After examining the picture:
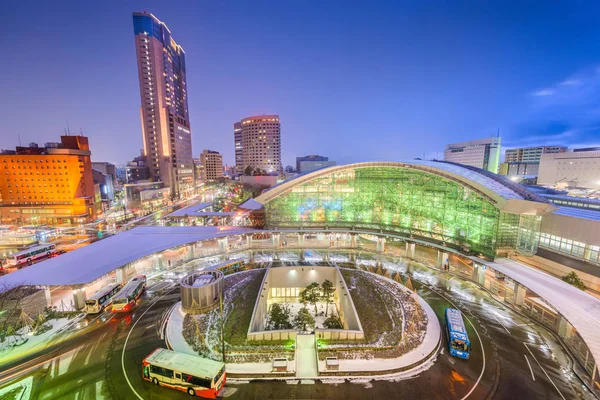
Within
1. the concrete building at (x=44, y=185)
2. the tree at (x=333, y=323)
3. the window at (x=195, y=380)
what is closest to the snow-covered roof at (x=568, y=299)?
the tree at (x=333, y=323)

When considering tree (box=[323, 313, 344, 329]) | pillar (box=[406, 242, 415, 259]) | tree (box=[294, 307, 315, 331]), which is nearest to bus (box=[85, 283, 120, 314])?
tree (box=[294, 307, 315, 331])

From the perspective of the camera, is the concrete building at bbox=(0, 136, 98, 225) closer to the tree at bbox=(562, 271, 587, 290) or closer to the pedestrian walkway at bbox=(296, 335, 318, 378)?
the pedestrian walkway at bbox=(296, 335, 318, 378)

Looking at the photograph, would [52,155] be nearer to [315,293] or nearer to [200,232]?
[200,232]

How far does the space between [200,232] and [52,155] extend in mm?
57755

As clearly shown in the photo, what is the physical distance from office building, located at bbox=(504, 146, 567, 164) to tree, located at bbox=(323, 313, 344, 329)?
167 m

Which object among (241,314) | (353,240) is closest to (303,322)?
(241,314)

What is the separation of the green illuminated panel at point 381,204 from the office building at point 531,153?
149193 millimetres

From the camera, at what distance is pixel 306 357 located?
54.5ft

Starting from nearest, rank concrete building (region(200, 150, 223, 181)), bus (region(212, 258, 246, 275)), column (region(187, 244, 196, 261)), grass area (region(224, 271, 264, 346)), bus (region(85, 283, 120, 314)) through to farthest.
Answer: grass area (region(224, 271, 264, 346))
bus (region(85, 283, 120, 314))
bus (region(212, 258, 246, 275))
column (region(187, 244, 196, 261))
concrete building (region(200, 150, 223, 181))

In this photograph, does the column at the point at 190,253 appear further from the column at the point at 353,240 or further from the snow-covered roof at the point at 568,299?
the snow-covered roof at the point at 568,299

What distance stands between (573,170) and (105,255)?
399 ft

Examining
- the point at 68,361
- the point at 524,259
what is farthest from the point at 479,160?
the point at 68,361

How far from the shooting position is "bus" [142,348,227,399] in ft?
43.6

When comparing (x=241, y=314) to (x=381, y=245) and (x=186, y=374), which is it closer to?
(x=186, y=374)
